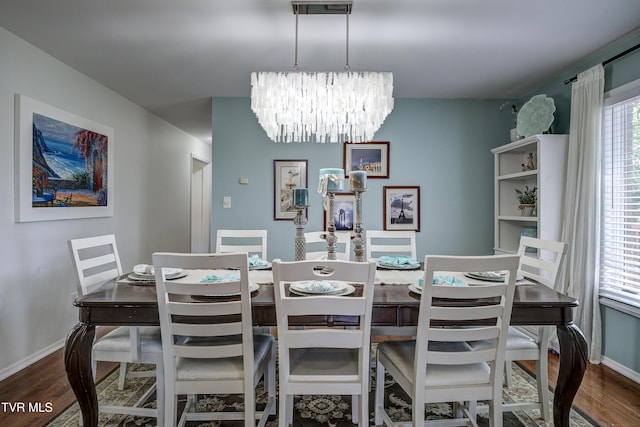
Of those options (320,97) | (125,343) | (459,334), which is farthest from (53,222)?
(459,334)

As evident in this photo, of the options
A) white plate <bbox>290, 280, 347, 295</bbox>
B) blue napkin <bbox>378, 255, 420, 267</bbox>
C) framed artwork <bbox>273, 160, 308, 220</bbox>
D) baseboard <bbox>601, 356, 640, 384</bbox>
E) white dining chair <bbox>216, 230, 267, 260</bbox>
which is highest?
framed artwork <bbox>273, 160, 308, 220</bbox>

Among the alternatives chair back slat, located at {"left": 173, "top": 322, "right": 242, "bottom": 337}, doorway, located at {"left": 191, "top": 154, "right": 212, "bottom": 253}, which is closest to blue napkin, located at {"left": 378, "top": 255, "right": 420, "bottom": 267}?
chair back slat, located at {"left": 173, "top": 322, "right": 242, "bottom": 337}

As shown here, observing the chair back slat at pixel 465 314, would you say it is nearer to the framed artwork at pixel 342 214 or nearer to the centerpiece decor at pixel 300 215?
the centerpiece decor at pixel 300 215

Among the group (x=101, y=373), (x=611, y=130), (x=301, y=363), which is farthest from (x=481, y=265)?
(x=101, y=373)

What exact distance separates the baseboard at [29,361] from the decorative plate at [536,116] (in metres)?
4.31

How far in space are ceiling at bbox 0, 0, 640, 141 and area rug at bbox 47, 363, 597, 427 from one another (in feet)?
7.48

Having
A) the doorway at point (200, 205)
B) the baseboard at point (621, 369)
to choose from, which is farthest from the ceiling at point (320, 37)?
the doorway at point (200, 205)

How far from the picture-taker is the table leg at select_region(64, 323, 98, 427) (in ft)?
5.34

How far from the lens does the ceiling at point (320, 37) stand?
2.18 m

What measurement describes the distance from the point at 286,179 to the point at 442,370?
2.82m

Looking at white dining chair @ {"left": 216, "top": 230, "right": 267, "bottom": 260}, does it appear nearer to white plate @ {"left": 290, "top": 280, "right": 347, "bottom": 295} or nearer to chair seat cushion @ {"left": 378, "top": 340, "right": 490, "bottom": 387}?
white plate @ {"left": 290, "top": 280, "right": 347, "bottom": 295}

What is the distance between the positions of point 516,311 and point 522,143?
212 centimetres

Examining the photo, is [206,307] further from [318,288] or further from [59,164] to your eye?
[59,164]

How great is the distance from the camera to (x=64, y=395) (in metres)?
2.26
